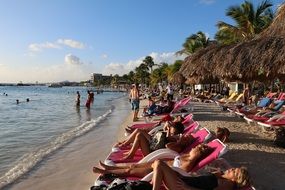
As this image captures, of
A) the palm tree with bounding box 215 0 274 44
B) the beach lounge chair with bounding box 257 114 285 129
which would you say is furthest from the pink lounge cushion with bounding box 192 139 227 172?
the palm tree with bounding box 215 0 274 44

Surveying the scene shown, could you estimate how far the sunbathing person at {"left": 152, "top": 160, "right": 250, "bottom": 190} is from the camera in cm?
391

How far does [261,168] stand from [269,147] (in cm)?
166

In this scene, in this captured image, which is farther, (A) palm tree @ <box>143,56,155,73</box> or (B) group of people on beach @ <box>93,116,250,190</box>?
(A) palm tree @ <box>143,56,155,73</box>

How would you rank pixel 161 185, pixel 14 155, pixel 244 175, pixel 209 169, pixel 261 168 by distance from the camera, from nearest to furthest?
pixel 244 175 < pixel 161 185 < pixel 209 169 < pixel 261 168 < pixel 14 155

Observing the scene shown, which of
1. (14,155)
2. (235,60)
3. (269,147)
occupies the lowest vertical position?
(14,155)

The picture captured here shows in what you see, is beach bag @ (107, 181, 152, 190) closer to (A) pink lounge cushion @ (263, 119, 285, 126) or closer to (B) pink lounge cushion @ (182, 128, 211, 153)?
(B) pink lounge cushion @ (182, 128, 211, 153)

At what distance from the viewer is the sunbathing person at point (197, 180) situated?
391cm

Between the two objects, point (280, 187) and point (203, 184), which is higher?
point (203, 184)

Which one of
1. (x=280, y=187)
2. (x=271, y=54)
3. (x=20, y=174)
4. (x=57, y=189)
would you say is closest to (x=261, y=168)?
(x=280, y=187)

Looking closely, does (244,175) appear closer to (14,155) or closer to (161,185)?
(161,185)

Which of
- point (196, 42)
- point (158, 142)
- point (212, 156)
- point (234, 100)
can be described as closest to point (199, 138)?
point (158, 142)

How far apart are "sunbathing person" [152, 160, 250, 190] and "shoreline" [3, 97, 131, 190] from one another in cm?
237

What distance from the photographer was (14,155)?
945cm

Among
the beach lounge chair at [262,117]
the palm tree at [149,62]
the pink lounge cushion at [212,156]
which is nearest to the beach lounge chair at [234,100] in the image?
the beach lounge chair at [262,117]
